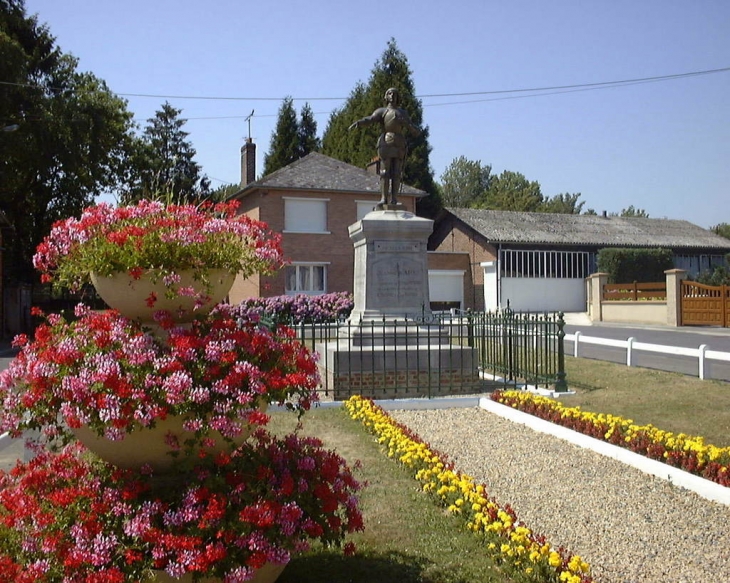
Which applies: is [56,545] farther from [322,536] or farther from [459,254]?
[459,254]

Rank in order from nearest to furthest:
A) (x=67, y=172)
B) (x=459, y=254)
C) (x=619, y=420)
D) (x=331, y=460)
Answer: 1. (x=331, y=460)
2. (x=619, y=420)
3. (x=67, y=172)
4. (x=459, y=254)

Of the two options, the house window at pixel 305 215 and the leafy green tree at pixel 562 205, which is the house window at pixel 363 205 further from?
the leafy green tree at pixel 562 205

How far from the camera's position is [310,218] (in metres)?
32.9

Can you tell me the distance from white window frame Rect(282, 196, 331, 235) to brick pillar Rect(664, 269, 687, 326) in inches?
586

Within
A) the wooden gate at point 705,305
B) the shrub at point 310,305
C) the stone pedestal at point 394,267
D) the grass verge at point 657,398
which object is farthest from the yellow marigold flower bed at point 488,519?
the wooden gate at point 705,305

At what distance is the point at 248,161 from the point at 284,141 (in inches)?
801

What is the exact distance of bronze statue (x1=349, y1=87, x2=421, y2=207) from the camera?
11.9 m

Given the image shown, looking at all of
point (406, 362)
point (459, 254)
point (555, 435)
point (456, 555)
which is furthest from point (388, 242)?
point (459, 254)

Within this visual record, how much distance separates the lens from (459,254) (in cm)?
4022

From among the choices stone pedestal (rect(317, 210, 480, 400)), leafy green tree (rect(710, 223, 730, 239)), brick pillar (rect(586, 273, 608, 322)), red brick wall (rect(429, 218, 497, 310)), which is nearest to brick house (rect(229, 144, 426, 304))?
red brick wall (rect(429, 218, 497, 310))

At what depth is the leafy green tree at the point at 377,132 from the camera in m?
47.5

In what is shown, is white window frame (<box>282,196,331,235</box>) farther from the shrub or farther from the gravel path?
the gravel path

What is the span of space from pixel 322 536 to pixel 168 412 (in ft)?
3.29

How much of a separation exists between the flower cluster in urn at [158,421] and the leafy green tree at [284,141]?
5318 centimetres
